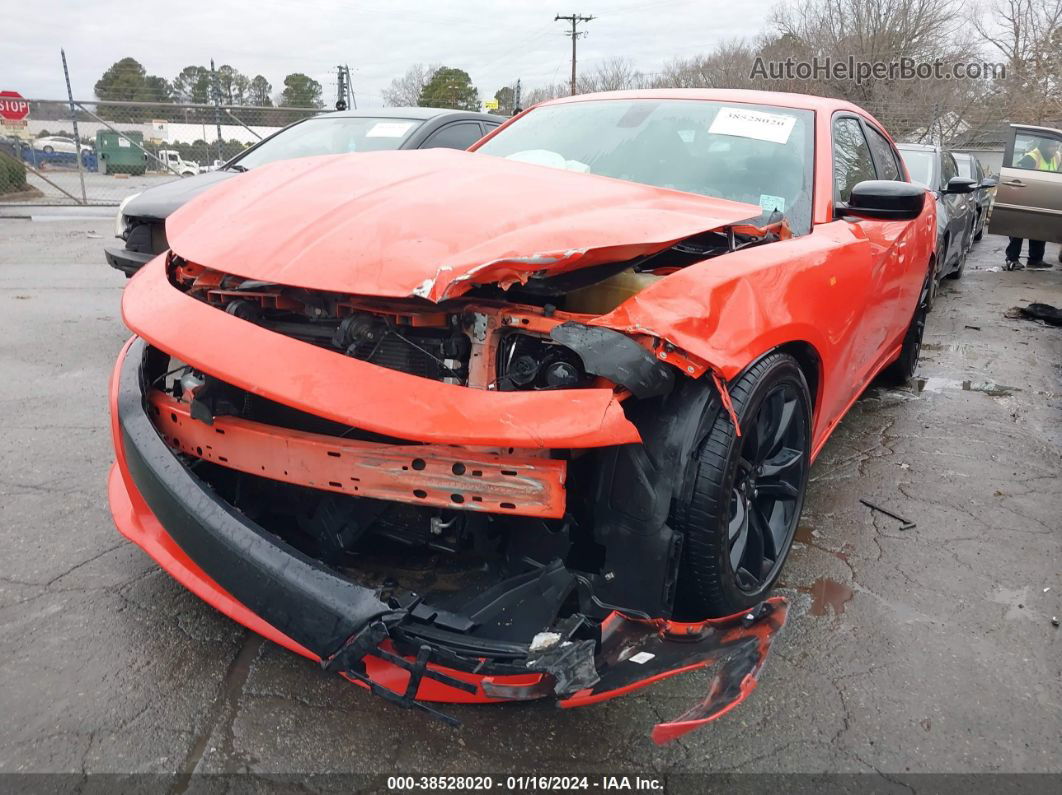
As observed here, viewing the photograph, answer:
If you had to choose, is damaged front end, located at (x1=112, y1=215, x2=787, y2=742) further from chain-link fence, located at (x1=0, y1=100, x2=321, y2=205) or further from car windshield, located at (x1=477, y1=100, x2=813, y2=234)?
chain-link fence, located at (x1=0, y1=100, x2=321, y2=205)

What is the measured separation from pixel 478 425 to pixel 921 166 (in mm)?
7480

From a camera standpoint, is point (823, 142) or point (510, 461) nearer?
point (510, 461)

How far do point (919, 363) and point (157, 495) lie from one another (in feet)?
17.3

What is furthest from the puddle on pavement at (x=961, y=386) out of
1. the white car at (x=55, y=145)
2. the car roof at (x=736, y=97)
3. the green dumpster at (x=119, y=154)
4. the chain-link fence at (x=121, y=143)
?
the white car at (x=55, y=145)

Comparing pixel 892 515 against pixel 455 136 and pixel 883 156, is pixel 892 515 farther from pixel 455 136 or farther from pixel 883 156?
pixel 455 136

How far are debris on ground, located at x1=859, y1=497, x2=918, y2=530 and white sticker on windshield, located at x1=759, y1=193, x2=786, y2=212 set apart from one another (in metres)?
1.33

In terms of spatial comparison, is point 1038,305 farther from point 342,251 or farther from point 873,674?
point 342,251

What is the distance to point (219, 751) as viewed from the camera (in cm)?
183

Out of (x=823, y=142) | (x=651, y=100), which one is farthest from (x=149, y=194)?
(x=823, y=142)

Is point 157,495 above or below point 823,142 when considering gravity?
below

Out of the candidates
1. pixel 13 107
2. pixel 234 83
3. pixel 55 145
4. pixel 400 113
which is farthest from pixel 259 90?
pixel 400 113

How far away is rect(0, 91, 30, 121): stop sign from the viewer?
1519cm

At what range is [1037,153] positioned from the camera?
8828 mm

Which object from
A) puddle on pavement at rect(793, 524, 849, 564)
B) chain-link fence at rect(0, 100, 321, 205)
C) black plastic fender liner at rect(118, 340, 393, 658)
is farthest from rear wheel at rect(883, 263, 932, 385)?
chain-link fence at rect(0, 100, 321, 205)
